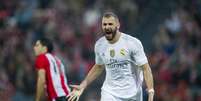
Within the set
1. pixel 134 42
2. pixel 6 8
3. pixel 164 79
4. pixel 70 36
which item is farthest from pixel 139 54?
pixel 6 8

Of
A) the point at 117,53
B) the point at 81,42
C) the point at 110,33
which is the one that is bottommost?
the point at 81,42

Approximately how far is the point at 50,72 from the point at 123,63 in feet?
7.20

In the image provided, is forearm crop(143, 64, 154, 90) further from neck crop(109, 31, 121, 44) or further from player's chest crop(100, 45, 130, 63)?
neck crop(109, 31, 121, 44)

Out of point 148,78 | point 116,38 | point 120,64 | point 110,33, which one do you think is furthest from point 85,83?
point 148,78

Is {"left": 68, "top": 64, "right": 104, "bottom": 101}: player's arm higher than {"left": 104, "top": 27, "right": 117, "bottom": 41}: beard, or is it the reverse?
{"left": 104, "top": 27, "right": 117, "bottom": 41}: beard

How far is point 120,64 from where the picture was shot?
40.3 ft

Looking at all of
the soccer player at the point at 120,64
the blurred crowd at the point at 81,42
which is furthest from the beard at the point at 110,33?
the blurred crowd at the point at 81,42

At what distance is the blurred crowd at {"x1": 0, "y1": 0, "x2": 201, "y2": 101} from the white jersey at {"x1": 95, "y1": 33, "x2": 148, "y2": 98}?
19.2 ft

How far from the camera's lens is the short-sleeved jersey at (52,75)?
14.1 meters

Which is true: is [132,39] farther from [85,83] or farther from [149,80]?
[85,83]

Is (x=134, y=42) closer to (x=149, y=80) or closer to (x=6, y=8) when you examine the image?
(x=149, y=80)

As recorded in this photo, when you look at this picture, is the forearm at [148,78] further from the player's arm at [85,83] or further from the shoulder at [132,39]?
the player's arm at [85,83]

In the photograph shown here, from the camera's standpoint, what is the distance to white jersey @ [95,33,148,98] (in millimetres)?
12203

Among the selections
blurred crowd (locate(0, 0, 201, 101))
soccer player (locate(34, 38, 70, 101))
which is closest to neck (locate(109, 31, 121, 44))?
soccer player (locate(34, 38, 70, 101))
